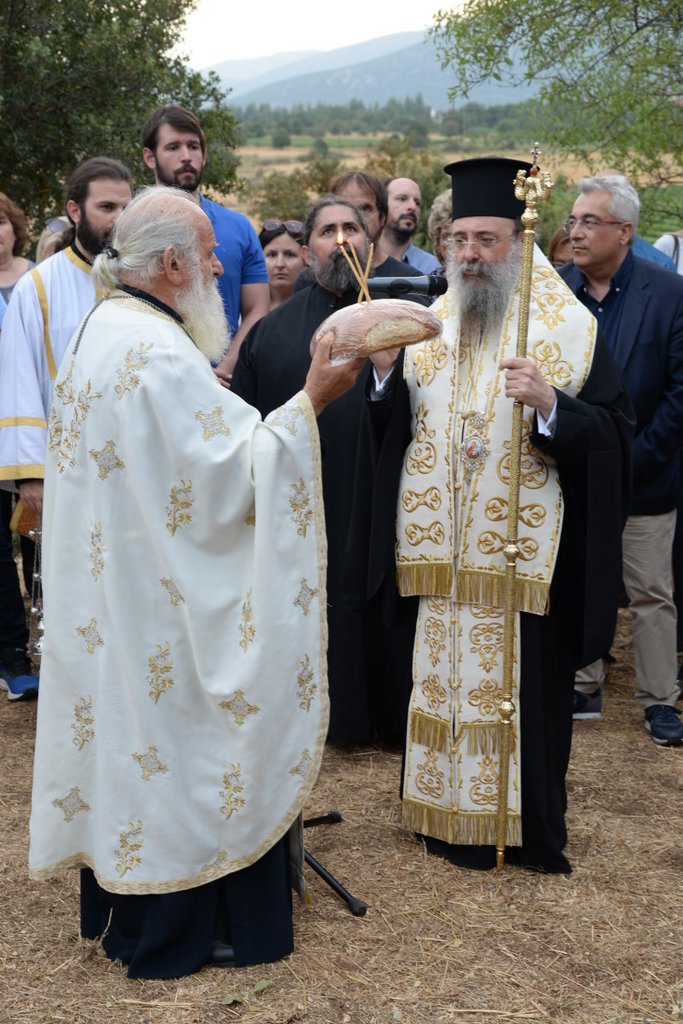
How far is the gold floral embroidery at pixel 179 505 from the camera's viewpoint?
347 cm

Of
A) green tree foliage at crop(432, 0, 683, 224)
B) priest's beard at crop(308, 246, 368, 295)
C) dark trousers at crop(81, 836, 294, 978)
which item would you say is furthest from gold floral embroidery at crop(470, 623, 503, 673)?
green tree foliage at crop(432, 0, 683, 224)

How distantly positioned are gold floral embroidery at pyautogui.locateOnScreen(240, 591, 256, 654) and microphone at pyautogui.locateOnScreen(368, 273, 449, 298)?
1.15 m

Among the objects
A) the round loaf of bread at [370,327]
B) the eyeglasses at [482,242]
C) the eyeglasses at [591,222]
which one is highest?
the eyeglasses at [591,222]

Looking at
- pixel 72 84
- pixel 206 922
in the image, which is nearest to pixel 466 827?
pixel 206 922

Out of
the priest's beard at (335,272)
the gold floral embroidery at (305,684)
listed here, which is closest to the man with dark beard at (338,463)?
the priest's beard at (335,272)

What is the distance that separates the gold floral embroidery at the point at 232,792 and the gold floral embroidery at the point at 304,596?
496 mm

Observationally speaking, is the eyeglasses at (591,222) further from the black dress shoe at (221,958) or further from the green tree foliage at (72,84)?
the green tree foliage at (72,84)

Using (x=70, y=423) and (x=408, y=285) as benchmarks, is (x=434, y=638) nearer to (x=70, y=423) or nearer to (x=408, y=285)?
(x=408, y=285)

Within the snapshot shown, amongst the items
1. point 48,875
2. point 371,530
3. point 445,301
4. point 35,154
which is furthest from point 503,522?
point 35,154

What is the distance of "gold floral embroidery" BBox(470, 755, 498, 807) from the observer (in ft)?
14.4

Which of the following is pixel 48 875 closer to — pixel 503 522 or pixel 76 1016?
pixel 76 1016

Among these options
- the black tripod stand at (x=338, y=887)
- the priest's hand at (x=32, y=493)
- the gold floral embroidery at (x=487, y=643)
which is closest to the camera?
the black tripod stand at (x=338, y=887)

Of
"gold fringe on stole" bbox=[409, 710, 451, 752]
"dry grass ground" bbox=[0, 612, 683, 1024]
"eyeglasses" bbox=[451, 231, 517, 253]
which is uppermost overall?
"eyeglasses" bbox=[451, 231, 517, 253]

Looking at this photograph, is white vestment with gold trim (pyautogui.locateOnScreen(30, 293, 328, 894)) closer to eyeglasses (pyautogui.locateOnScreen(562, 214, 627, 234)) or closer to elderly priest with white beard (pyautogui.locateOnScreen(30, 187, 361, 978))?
elderly priest with white beard (pyautogui.locateOnScreen(30, 187, 361, 978))
